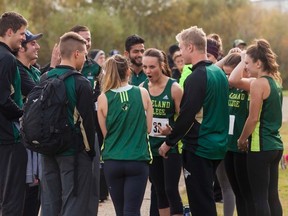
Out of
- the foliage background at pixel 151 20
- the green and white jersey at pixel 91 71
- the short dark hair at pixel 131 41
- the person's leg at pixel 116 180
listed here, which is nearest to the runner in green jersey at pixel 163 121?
the person's leg at pixel 116 180

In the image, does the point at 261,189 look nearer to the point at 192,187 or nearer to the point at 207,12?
the point at 192,187

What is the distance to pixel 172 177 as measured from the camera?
6.48 m

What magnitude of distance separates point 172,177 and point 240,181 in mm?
705

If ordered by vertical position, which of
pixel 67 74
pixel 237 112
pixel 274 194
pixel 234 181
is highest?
pixel 67 74

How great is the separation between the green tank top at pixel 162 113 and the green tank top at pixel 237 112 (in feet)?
1.95

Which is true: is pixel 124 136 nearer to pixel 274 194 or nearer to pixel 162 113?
pixel 162 113

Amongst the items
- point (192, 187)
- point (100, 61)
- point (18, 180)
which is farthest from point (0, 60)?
point (100, 61)

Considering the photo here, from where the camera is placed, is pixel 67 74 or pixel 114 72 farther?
pixel 114 72

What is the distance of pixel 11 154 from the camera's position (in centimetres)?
594

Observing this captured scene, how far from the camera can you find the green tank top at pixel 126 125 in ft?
18.5

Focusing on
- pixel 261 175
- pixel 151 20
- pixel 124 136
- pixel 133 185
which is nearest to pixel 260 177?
pixel 261 175

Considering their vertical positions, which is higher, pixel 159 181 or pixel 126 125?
pixel 126 125

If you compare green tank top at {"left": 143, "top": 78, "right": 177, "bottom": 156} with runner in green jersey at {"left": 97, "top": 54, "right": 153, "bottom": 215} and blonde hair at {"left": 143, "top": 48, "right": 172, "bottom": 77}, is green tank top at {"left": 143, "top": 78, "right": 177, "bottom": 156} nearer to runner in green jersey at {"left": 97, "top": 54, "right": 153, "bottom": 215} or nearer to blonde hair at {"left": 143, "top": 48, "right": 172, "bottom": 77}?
blonde hair at {"left": 143, "top": 48, "right": 172, "bottom": 77}

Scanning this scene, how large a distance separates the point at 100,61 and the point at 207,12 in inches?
1792
